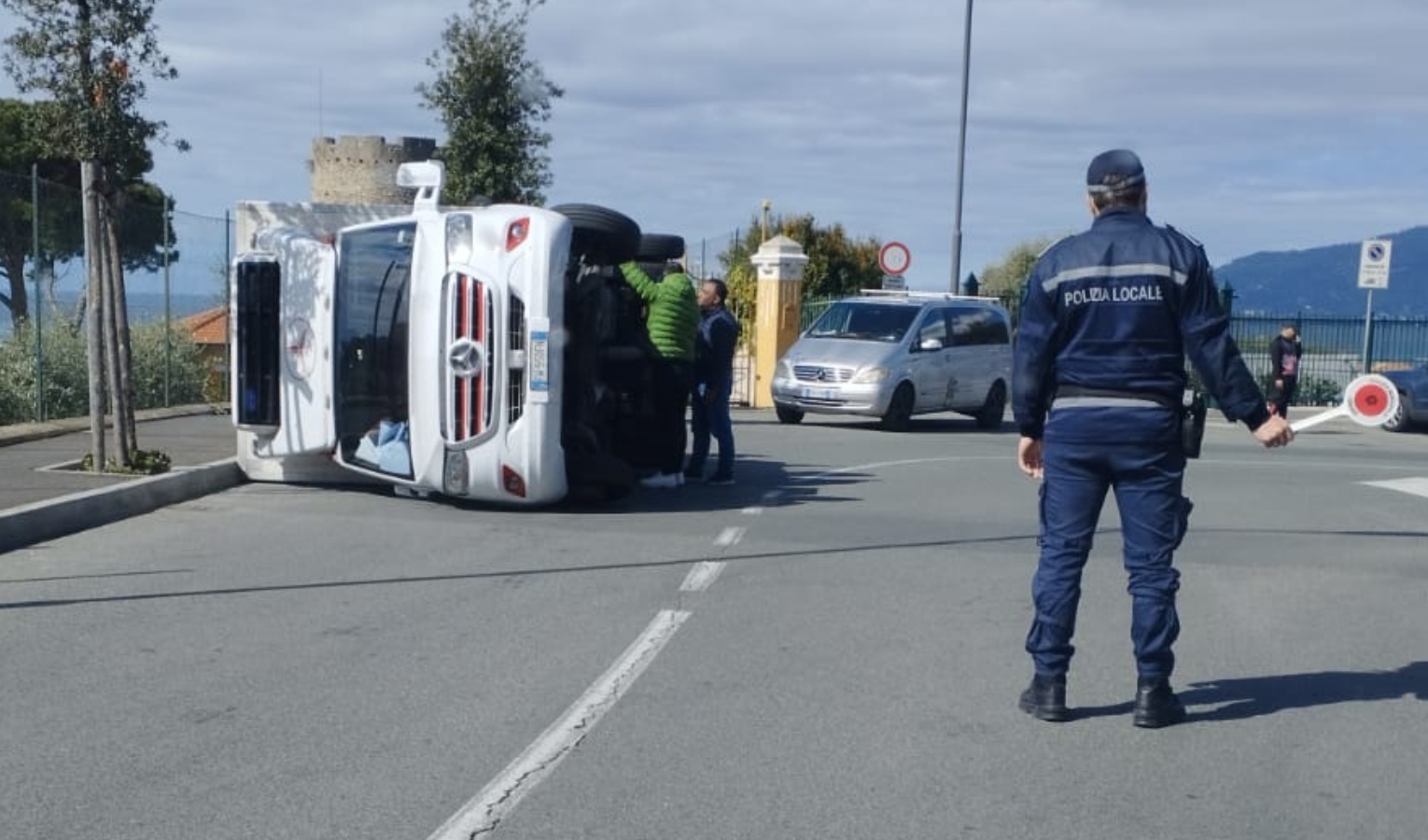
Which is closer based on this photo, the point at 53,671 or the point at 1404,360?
the point at 53,671

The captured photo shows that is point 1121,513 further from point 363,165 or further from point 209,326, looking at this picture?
point 363,165

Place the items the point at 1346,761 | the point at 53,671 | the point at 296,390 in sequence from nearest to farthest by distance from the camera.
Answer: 1. the point at 1346,761
2. the point at 53,671
3. the point at 296,390

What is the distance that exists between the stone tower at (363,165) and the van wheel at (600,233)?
592 inches

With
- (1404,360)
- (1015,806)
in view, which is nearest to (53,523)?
(1015,806)

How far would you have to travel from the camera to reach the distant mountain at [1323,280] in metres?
36.6

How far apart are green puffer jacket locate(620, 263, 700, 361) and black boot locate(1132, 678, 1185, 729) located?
7232 mm

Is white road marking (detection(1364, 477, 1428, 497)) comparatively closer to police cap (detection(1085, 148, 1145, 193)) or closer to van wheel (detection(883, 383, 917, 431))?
van wheel (detection(883, 383, 917, 431))

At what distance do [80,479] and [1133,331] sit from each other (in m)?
8.68

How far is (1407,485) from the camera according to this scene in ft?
50.0

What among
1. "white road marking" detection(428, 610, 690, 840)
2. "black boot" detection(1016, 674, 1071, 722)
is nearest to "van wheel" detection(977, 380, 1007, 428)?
"white road marking" detection(428, 610, 690, 840)

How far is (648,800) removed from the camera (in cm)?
513

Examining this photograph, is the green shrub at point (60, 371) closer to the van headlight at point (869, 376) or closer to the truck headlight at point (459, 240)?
the truck headlight at point (459, 240)

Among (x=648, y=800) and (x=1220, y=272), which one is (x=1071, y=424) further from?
(x=1220, y=272)

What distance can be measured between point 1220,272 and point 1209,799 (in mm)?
32172
